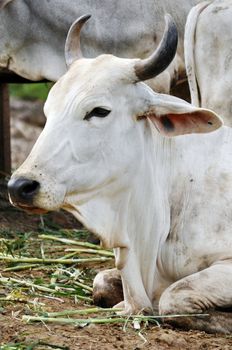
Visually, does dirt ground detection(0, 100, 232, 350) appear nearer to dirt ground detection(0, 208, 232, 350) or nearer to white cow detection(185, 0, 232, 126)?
dirt ground detection(0, 208, 232, 350)

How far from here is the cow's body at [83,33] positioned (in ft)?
29.7

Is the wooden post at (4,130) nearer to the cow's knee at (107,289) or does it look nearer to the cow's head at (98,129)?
the cow's knee at (107,289)

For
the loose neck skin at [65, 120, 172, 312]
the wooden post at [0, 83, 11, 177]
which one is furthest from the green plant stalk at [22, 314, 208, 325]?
the wooden post at [0, 83, 11, 177]

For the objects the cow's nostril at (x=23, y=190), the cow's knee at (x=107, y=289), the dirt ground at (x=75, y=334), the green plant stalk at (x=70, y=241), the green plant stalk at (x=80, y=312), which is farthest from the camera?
the green plant stalk at (x=70, y=241)

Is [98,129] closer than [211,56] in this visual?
Yes

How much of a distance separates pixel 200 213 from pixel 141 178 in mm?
332

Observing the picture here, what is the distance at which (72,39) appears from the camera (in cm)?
651

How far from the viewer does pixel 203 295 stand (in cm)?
586

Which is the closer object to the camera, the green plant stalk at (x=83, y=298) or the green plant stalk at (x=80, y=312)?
the green plant stalk at (x=80, y=312)

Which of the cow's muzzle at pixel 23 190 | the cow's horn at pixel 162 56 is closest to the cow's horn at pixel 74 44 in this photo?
the cow's horn at pixel 162 56

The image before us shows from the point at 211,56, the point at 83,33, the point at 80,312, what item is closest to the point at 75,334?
the point at 80,312

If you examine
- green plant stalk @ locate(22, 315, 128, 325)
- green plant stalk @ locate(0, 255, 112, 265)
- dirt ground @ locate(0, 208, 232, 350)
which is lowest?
dirt ground @ locate(0, 208, 232, 350)

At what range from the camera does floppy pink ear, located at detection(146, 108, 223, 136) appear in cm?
598

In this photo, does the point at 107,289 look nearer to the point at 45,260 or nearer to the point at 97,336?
the point at 97,336
